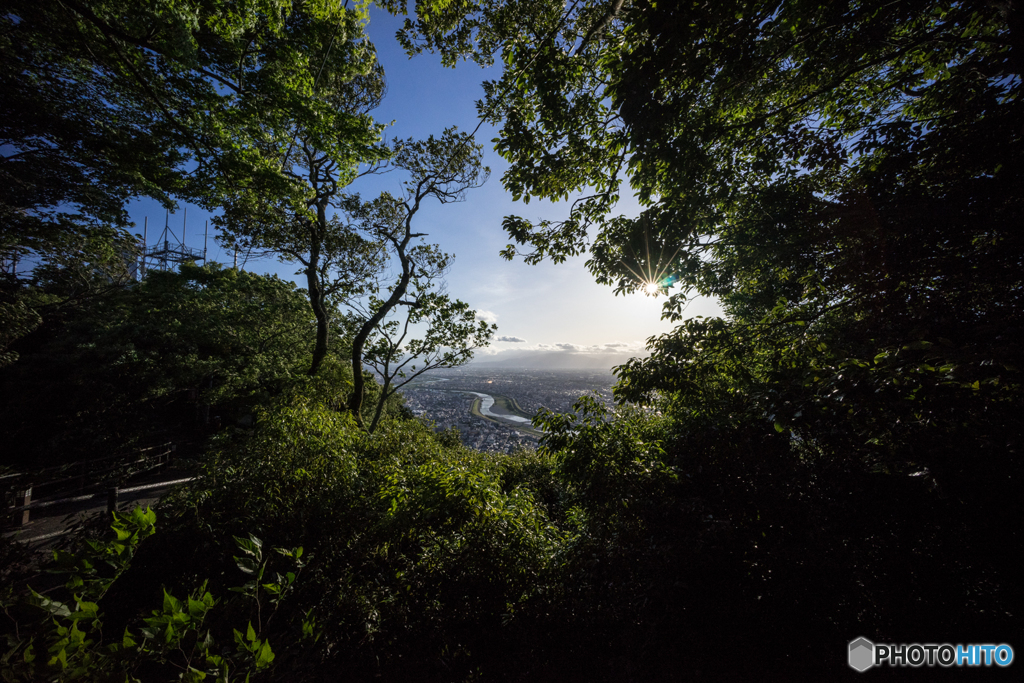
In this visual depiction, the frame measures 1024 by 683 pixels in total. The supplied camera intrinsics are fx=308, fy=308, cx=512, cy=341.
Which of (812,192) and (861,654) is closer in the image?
(861,654)

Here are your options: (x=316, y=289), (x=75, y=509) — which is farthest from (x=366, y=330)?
(x=75, y=509)

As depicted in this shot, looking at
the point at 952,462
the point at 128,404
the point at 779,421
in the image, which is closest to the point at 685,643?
the point at 779,421

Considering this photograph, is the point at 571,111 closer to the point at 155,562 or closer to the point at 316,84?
the point at 316,84

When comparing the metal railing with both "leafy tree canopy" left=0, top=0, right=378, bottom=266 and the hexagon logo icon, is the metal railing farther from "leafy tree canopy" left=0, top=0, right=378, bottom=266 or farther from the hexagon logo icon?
the hexagon logo icon

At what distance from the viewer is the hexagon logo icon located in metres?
2.65

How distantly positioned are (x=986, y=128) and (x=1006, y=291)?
1502 mm

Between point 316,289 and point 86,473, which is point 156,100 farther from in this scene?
point 86,473

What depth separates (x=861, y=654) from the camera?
270 centimetres

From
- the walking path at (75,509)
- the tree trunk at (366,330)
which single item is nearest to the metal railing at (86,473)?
the walking path at (75,509)

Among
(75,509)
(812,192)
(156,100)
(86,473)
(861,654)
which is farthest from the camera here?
(86,473)

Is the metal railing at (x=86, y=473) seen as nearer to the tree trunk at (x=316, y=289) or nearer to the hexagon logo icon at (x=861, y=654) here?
the tree trunk at (x=316, y=289)

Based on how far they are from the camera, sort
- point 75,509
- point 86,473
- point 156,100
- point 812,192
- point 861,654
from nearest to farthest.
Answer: point 861,654 → point 812,192 → point 156,100 → point 75,509 → point 86,473

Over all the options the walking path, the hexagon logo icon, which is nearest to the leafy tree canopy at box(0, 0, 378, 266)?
the walking path

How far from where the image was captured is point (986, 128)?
2.81 m
